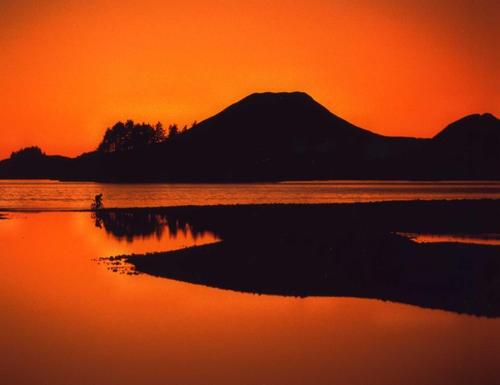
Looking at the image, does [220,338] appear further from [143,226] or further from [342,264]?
[143,226]

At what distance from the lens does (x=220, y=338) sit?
19375 mm

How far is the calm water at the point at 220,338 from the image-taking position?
638 inches

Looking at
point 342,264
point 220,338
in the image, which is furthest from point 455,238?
point 220,338

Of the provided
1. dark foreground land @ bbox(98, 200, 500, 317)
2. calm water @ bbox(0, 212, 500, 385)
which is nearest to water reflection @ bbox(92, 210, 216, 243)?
dark foreground land @ bbox(98, 200, 500, 317)

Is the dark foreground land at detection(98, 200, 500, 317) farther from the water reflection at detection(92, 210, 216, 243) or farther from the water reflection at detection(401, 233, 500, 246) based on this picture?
the water reflection at detection(401, 233, 500, 246)

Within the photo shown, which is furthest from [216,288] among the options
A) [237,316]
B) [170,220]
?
[170,220]

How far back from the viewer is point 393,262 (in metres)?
30.4

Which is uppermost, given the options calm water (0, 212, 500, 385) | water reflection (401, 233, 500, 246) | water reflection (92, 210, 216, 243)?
water reflection (92, 210, 216, 243)

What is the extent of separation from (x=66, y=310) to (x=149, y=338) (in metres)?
5.61

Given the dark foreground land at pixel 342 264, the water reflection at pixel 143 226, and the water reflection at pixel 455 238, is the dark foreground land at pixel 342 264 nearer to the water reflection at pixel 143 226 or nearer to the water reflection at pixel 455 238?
the water reflection at pixel 143 226

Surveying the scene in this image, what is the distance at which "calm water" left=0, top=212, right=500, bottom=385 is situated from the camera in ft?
53.2

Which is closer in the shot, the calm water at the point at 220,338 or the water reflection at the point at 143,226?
the calm water at the point at 220,338

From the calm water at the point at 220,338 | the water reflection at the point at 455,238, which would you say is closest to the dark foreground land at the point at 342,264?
the calm water at the point at 220,338

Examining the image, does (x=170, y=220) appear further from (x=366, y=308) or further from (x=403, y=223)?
(x=366, y=308)
